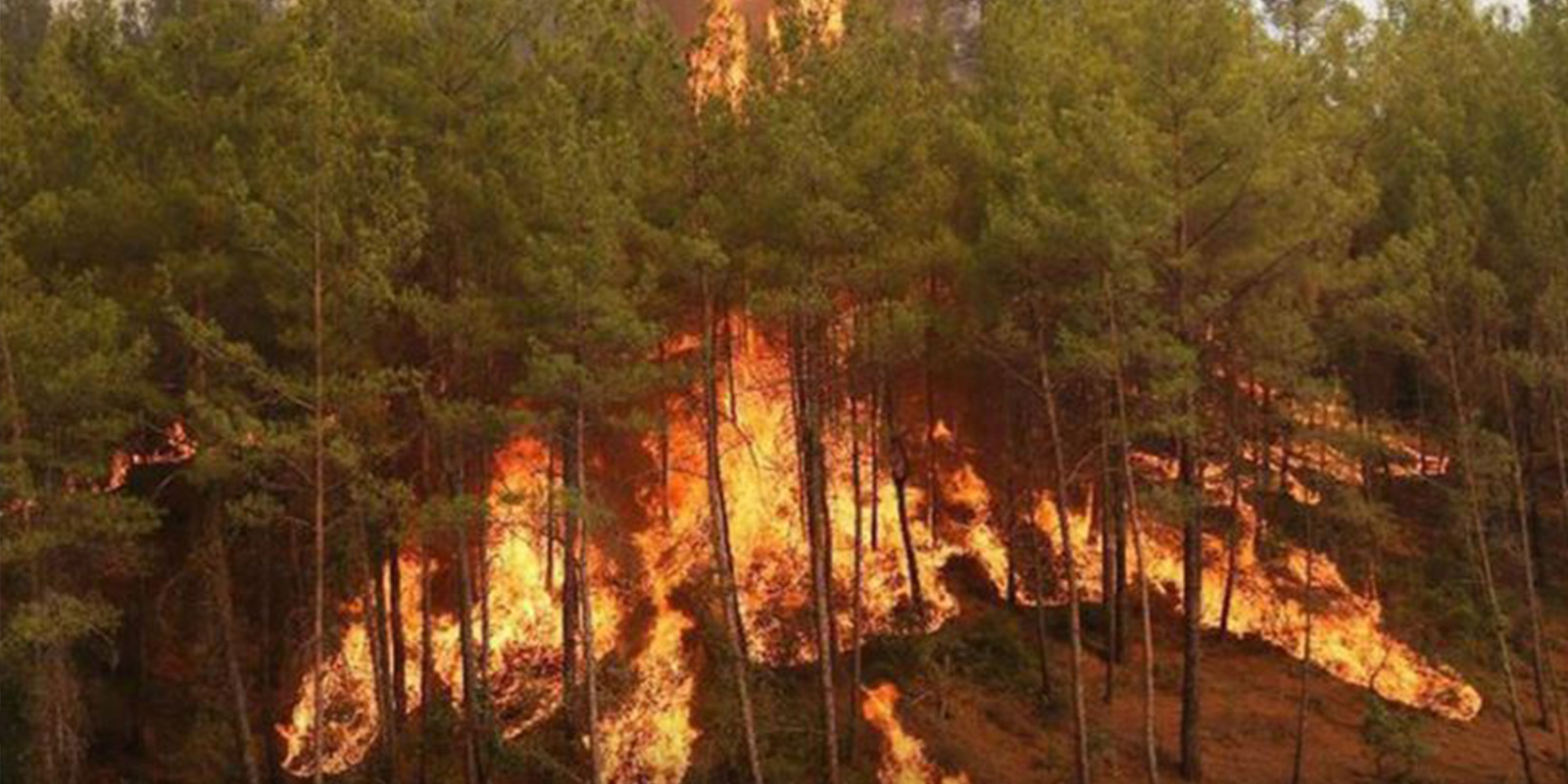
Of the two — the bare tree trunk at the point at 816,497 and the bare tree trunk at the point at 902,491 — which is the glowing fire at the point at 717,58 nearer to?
the bare tree trunk at the point at 816,497

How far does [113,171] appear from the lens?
1862cm

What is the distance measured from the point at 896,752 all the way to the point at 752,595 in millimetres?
5216

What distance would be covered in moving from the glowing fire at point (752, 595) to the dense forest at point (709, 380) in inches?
4.7

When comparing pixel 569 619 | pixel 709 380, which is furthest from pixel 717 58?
pixel 569 619

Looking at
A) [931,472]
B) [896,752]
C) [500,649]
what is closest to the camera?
[896,752]

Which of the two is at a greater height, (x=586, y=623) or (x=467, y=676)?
(x=586, y=623)

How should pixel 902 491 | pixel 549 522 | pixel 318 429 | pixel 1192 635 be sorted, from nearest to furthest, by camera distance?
1. pixel 318 429
2. pixel 549 522
3. pixel 1192 635
4. pixel 902 491

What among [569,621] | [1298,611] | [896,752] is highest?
[569,621]

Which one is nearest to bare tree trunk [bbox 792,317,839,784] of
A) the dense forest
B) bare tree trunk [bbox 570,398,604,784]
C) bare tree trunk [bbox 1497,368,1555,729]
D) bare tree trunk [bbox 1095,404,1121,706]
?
the dense forest

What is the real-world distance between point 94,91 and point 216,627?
33.1 feet

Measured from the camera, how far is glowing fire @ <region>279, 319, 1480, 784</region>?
76.2ft

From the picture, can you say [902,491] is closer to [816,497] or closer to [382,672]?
[816,497]

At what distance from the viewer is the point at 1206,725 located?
26.0 meters

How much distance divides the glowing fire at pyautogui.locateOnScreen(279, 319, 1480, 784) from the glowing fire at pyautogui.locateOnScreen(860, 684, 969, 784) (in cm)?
4
